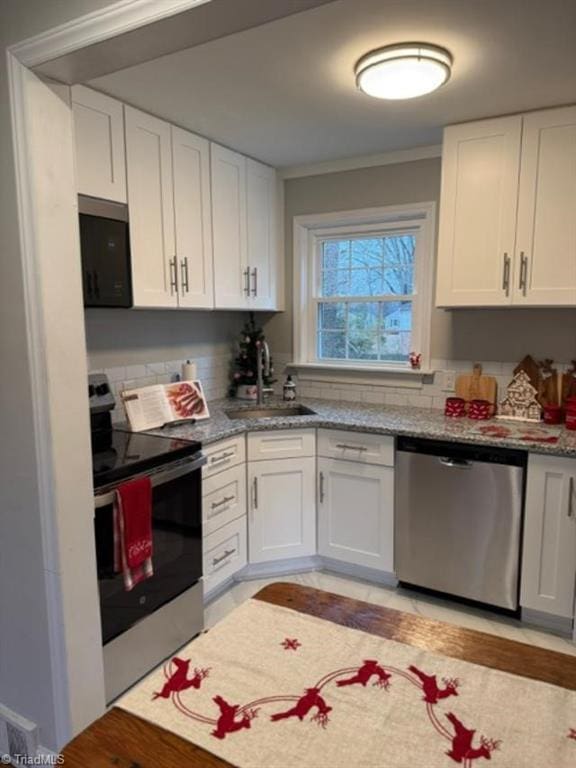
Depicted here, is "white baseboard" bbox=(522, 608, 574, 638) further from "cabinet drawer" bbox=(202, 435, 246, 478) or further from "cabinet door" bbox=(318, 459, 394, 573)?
"cabinet drawer" bbox=(202, 435, 246, 478)

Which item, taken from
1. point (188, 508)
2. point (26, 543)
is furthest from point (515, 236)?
point (26, 543)

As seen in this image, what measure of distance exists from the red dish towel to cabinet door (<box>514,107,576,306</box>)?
200 cm

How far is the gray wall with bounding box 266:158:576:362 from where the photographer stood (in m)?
2.80

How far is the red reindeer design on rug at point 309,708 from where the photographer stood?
0.89 meters

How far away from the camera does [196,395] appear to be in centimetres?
290

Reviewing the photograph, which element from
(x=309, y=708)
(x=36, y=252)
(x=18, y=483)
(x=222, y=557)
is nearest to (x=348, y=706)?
(x=309, y=708)

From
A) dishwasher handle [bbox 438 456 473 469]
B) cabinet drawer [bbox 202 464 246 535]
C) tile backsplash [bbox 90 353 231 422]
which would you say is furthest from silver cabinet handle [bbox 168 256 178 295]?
dishwasher handle [bbox 438 456 473 469]

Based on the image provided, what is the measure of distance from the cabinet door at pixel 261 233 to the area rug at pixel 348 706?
2479 mm

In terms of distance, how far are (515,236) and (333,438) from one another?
1375 millimetres

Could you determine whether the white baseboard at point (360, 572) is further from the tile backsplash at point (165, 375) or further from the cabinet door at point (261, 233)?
the cabinet door at point (261, 233)

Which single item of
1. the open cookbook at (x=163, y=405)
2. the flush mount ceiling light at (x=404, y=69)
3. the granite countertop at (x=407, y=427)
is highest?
the flush mount ceiling light at (x=404, y=69)

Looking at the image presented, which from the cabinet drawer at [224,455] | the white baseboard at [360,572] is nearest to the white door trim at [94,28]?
the cabinet drawer at [224,455]

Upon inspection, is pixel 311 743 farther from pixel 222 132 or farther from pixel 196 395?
pixel 222 132

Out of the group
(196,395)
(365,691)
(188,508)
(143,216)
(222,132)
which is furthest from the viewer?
(196,395)
